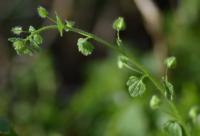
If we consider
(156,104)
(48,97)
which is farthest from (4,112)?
(156,104)

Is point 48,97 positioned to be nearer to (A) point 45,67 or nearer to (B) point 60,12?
(A) point 45,67

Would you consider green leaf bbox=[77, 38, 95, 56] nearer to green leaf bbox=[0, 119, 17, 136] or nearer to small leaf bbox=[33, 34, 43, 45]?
small leaf bbox=[33, 34, 43, 45]

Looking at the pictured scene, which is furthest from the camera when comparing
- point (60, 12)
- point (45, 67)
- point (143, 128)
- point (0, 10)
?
point (0, 10)

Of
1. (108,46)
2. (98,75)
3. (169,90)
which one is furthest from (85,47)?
(98,75)

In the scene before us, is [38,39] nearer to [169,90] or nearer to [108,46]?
[108,46]

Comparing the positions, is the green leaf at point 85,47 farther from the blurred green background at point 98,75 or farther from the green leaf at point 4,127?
the blurred green background at point 98,75

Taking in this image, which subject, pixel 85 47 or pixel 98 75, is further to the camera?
pixel 98 75

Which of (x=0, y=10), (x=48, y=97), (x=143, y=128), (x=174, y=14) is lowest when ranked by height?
(x=143, y=128)
